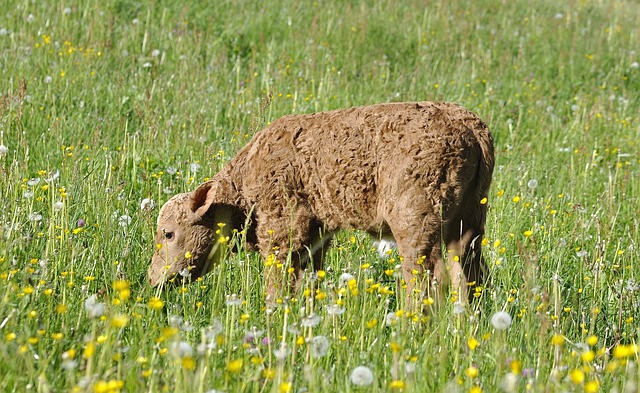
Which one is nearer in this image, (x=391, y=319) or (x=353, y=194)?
(x=391, y=319)

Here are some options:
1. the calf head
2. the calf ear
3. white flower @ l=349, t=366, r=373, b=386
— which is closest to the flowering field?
white flower @ l=349, t=366, r=373, b=386

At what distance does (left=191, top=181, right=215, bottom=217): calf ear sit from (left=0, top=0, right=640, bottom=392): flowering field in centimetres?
34

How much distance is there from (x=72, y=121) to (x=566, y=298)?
4.09 m

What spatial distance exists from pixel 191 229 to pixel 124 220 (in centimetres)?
48

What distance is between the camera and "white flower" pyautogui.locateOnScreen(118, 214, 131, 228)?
4.76m

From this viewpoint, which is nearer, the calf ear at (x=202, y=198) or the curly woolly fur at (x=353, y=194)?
the curly woolly fur at (x=353, y=194)

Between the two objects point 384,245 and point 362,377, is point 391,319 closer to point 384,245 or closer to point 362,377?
point 362,377

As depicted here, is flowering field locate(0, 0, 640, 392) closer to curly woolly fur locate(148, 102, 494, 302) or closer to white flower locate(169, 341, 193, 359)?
white flower locate(169, 341, 193, 359)

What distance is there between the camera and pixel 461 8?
11922 mm

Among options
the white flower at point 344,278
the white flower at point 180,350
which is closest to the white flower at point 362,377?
the white flower at point 180,350

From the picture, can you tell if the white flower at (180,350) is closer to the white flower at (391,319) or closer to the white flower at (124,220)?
the white flower at (391,319)

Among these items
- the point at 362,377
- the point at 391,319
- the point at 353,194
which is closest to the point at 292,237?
the point at 353,194

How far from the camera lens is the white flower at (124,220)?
4758mm

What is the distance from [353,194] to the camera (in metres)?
4.54
